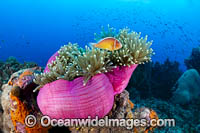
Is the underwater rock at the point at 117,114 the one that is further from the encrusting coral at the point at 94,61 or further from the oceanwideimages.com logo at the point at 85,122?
the encrusting coral at the point at 94,61

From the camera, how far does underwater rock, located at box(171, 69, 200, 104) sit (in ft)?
Answer: 27.2

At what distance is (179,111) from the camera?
7109 millimetres

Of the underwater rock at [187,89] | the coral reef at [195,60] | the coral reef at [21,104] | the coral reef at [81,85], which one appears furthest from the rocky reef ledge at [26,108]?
the coral reef at [195,60]

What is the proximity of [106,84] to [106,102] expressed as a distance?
0.25 m

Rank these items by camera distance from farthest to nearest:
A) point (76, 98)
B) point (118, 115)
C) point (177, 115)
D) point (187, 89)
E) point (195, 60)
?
point (195, 60)
point (187, 89)
point (177, 115)
point (118, 115)
point (76, 98)

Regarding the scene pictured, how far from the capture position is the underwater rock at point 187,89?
27.2ft

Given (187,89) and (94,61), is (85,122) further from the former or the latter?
(187,89)

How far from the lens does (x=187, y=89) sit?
8781mm

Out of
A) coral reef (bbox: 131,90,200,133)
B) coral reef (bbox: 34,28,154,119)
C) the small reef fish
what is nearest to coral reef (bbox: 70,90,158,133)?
coral reef (bbox: 34,28,154,119)

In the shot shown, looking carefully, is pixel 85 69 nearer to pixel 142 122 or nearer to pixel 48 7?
pixel 142 122

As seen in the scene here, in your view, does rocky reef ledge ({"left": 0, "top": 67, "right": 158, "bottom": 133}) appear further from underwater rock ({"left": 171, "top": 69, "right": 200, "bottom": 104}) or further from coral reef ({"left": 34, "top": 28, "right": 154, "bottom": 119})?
underwater rock ({"left": 171, "top": 69, "right": 200, "bottom": 104})

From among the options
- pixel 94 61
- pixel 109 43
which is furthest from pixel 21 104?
pixel 109 43

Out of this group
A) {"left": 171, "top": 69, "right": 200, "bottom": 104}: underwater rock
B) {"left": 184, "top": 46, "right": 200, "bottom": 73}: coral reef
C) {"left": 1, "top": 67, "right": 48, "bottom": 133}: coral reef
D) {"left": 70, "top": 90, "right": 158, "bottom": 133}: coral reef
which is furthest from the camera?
{"left": 184, "top": 46, "right": 200, "bottom": 73}: coral reef

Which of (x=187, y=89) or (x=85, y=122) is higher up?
(x=187, y=89)
